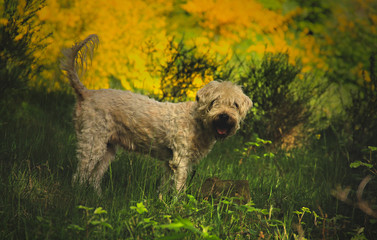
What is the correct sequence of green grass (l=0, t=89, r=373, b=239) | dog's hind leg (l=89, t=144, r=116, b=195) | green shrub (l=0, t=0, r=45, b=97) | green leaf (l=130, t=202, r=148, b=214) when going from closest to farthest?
1. green leaf (l=130, t=202, r=148, b=214)
2. green grass (l=0, t=89, r=373, b=239)
3. dog's hind leg (l=89, t=144, r=116, b=195)
4. green shrub (l=0, t=0, r=45, b=97)

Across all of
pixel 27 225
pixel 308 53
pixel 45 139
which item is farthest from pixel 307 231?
pixel 308 53

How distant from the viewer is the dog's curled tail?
3.81 metres

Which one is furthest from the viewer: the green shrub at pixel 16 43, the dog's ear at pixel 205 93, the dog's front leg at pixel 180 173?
the green shrub at pixel 16 43

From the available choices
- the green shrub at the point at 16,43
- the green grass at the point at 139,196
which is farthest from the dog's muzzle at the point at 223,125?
the green shrub at the point at 16,43

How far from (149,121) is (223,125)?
85cm

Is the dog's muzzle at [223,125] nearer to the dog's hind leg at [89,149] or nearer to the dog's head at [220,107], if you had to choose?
the dog's head at [220,107]

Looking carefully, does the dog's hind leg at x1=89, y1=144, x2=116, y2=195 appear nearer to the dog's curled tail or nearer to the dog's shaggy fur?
the dog's shaggy fur

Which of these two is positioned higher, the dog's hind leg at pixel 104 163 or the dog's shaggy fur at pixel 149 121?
the dog's shaggy fur at pixel 149 121

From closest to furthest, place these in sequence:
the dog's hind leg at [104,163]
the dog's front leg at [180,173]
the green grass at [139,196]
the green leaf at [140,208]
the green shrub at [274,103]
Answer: the green leaf at [140,208] → the green grass at [139,196] → the dog's front leg at [180,173] → the dog's hind leg at [104,163] → the green shrub at [274,103]

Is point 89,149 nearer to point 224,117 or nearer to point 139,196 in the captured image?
point 139,196

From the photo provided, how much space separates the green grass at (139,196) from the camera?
2377 millimetres

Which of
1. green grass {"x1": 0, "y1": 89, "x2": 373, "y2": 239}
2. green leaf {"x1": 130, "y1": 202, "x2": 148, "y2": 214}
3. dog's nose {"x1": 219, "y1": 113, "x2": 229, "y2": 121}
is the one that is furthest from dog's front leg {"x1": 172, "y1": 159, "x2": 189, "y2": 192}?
green leaf {"x1": 130, "y1": 202, "x2": 148, "y2": 214}

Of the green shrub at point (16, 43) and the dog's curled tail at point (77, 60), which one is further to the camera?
the green shrub at point (16, 43)

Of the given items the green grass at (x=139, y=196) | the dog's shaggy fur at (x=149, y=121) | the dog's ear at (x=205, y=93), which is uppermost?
the dog's ear at (x=205, y=93)
